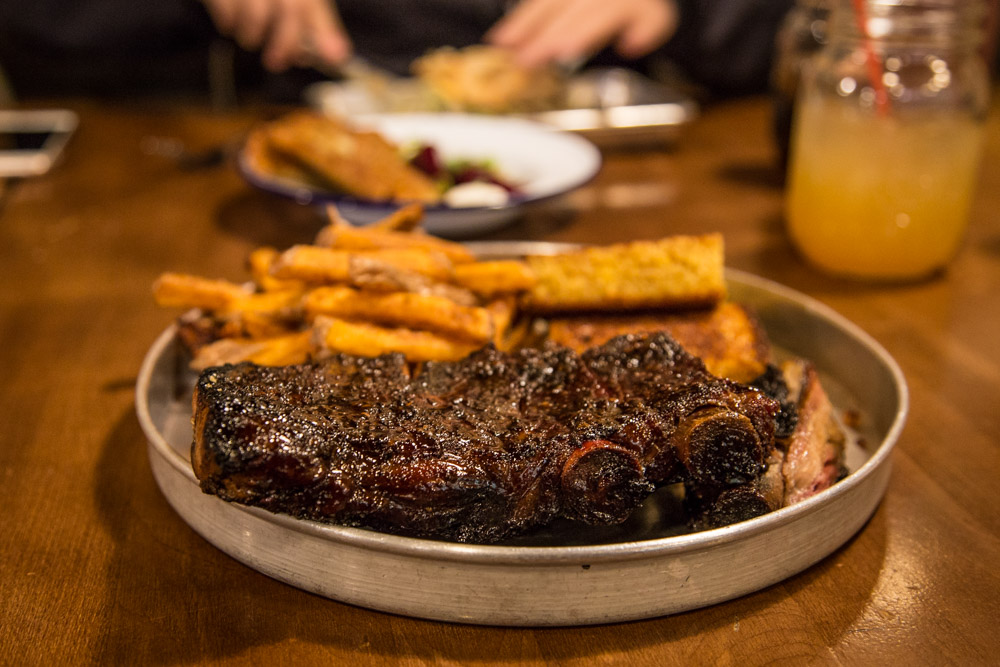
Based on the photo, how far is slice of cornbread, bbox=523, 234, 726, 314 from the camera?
178 cm

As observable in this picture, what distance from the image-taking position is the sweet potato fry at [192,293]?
5.66 ft

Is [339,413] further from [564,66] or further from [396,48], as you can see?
[396,48]

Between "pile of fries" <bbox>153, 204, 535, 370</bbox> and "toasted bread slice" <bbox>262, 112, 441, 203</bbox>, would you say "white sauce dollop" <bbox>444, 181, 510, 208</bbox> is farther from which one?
"pile of fries" <bbox>153, 204, 535, 370</bbox>

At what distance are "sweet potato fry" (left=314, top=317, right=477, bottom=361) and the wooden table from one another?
43 centimetres

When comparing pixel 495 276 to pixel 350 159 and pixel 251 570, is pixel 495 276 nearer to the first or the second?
pixel 251 570

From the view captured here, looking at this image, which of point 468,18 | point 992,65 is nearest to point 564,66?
point 468,18

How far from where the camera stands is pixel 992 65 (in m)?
6.20

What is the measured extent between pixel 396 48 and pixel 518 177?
2.78 m

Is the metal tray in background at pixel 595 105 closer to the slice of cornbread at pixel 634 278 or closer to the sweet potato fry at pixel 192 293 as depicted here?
the slice of cornbread at pixel 634 278

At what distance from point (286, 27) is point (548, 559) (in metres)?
4.09

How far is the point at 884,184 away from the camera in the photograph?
244 cm

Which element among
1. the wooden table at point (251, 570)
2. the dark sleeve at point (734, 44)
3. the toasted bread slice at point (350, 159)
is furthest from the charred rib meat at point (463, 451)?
the dark sleeve at point (734, 44)

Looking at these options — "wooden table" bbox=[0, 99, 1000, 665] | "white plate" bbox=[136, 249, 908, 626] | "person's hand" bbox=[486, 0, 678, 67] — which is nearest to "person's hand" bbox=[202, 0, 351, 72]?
"person's hand" bbox=[486, 0, 678, 67]

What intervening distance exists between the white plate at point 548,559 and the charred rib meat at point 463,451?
0.18ft
